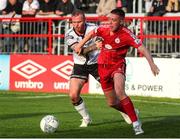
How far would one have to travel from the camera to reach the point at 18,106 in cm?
1756

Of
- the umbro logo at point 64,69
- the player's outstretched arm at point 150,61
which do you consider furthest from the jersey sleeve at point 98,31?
the umbro logo at point 64,69

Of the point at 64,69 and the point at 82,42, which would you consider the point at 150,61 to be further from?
the point at 64,69

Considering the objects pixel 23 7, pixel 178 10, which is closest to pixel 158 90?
pixel 178 10

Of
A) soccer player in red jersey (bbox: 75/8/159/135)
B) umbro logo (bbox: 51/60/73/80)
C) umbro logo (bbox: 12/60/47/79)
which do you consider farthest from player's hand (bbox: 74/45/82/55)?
umbro logo (bbox: 12/60/47/79)

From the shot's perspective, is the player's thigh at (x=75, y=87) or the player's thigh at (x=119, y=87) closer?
the player's thigh at (x=119, y=87)

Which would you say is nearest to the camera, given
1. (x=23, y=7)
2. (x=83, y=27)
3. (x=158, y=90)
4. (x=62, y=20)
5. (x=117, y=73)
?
(x=117, y=73)

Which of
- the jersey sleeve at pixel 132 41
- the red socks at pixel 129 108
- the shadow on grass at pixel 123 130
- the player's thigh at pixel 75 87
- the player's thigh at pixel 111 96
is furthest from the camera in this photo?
the player's thigh at pixel 75 87

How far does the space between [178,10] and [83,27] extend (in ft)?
35.0

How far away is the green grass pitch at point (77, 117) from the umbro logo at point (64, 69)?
3.35 feet

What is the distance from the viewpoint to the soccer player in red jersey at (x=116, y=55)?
12281mm

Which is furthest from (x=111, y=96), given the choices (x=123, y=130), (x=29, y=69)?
(x=29, y=69)

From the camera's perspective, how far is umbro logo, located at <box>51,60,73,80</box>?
73.6ft

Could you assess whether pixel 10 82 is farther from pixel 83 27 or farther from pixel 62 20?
pixel 83 27

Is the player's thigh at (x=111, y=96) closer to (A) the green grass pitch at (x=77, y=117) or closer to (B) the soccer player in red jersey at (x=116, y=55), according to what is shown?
(B) the soccer player in red jersey at (x=116, y=55)
